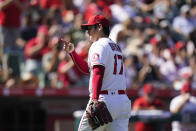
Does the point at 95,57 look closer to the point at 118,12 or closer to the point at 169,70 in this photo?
the point at 169,70

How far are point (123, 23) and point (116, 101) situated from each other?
20.8 feet

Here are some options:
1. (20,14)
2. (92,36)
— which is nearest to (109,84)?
(92,36)

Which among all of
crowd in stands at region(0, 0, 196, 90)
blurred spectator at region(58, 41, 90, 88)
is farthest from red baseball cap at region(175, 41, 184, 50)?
blurred spectator at region(58, 41, 90, 88)

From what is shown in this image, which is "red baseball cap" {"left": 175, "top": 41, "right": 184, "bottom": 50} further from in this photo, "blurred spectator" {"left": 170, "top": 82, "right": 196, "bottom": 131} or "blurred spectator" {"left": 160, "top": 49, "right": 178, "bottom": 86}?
"blurred spectator" {"left": 170, "top": 82, "right": 196, "bottom": 131}

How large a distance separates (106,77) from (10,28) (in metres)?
5.61

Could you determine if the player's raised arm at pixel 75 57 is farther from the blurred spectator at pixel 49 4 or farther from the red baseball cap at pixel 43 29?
the blurred spectator at pixel 49 4

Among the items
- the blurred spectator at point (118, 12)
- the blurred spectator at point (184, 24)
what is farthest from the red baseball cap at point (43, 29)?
the blurred spectator at point (184, 24)

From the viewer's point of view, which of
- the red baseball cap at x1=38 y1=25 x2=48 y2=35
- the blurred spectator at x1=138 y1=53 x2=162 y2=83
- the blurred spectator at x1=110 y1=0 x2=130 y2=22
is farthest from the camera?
the blurred spectator at x1=110 y1=0 x2=130 y2=22

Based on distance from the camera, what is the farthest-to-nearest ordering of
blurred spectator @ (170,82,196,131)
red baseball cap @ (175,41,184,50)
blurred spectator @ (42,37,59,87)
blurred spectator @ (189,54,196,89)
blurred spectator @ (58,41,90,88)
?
red baseball cap @ (175,41,184,50)
blurred spectator @ (189,54,196,89)
blurred spectator @ (42,37,59,87)
blurred spectator @ (58,41,90,88)
blurred spectator @ (170,82,196,131)

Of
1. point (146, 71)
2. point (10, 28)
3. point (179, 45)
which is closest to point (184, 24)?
point (179, 45)

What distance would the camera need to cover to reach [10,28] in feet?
33.7

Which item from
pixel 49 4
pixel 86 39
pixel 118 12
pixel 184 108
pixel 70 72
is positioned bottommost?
pixel 184 108

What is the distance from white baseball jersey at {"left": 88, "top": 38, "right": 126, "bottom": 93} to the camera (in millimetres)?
4888

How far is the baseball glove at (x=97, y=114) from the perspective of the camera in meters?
4.80
